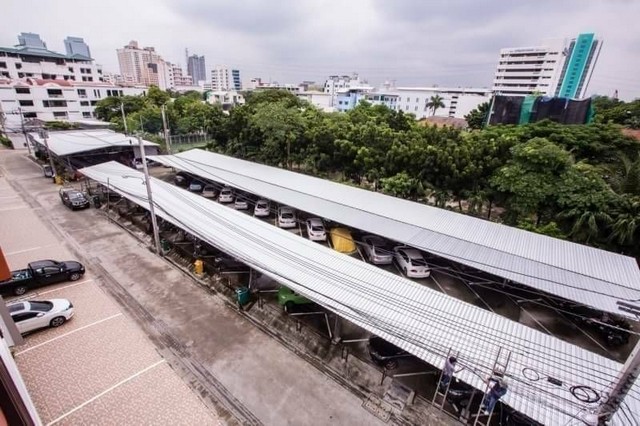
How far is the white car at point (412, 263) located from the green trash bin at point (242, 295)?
7.56 meters

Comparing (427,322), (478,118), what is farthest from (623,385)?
(478,118)

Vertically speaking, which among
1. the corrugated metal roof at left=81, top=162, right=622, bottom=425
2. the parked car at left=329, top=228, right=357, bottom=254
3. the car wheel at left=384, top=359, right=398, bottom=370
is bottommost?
the car wheel at left=384, top=359, right=398, bottom=370

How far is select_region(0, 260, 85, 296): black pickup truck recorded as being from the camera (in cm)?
1229

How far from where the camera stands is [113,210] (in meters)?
21.4

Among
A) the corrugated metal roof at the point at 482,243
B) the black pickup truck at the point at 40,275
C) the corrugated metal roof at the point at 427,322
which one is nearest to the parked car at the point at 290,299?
the corrugated metal roof at the point at 427,322

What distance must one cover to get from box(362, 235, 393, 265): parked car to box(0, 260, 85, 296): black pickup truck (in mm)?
13857

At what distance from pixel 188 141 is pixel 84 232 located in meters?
27.3

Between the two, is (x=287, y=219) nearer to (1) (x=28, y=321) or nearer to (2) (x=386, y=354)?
(2) (x=386, y=354)

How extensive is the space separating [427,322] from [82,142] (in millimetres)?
36331

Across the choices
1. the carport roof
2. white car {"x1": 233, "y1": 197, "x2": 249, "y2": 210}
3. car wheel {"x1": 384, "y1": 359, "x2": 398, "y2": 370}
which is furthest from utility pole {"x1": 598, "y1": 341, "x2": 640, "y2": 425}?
the carport roof

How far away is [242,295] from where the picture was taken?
1213cm

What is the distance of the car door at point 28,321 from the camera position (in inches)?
394

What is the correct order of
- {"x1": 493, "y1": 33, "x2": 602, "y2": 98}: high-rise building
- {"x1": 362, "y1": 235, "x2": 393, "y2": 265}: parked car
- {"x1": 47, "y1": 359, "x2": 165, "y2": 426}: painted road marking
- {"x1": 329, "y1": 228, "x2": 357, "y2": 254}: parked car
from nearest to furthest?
1. {"x1": 47, "y1": 359, "x2": 165, "y2": 426}: painted road marking
2. {"x1": 362, "y1": 235, "x2": 393, "y2": 265}: parked car
3. {"x1": 329, "y1": 228, "x2": 357, "y2": 254}: parked car
4. {"x1": 493, "y1": 33, "x2": 602, "y2": 98}: high-rise building

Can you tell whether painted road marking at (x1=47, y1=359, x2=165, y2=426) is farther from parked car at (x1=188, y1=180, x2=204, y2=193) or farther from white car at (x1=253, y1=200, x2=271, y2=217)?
parked car at (x1=188, y1=180, x2=204, y2=193)
